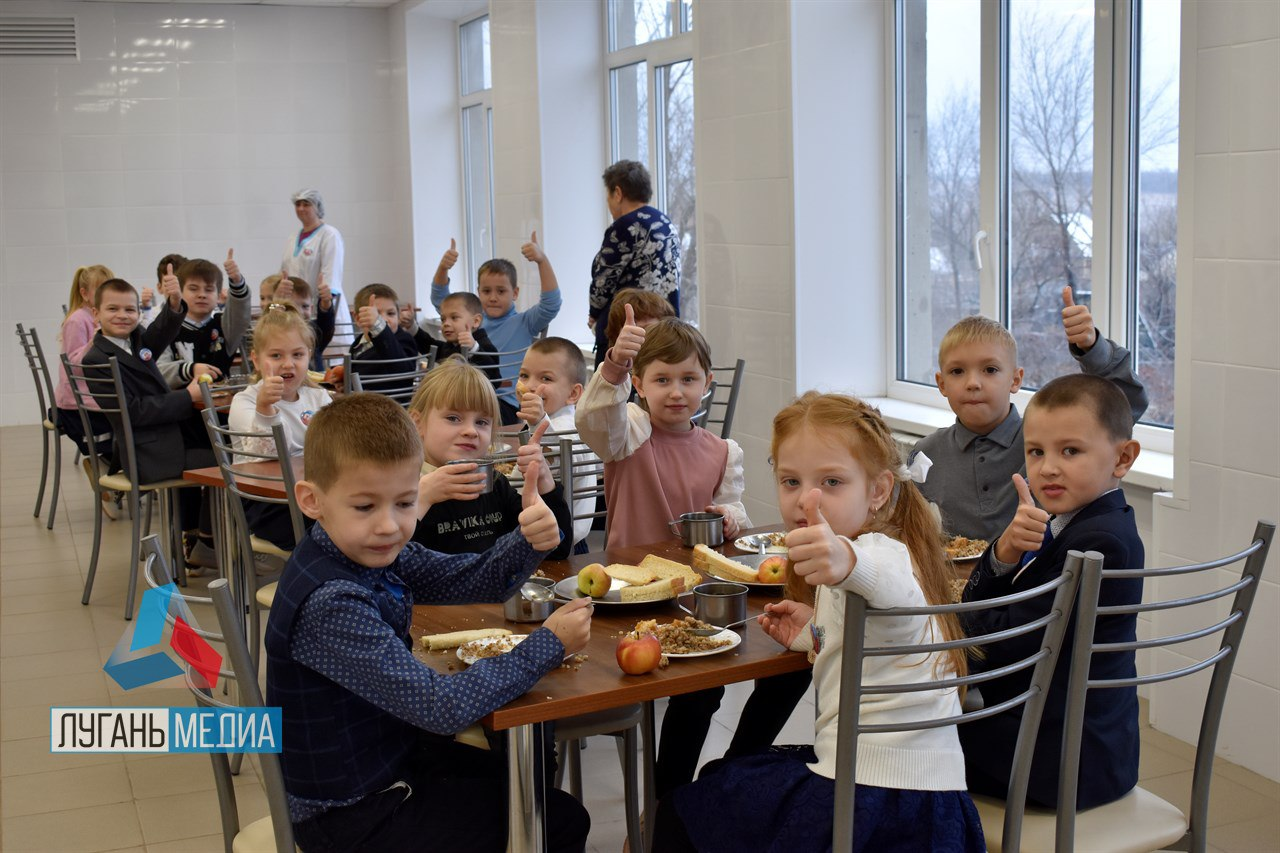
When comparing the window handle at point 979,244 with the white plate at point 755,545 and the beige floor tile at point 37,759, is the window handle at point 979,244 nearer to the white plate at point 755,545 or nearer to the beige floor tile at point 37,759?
the white plate at point 755,545

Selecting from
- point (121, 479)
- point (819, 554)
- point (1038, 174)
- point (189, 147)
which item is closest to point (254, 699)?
point (819, 554)

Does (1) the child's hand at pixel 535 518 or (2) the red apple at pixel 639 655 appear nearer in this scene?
(2) the red apple at pixel 639 655

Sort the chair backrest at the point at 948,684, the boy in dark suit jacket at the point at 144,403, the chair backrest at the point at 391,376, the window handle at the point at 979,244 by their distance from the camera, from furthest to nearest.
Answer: the boy in dark suit jacket at the point at 144,403
the chair backrest at the point at 391,376
the window handle at the point at 979,244
the chair backrest at the point at 948,684

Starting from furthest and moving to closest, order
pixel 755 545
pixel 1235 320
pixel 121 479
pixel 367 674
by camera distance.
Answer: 1. pixel 121 479
2. pixel 1235 320
3. pixel 755 545
4. pixel 367 674

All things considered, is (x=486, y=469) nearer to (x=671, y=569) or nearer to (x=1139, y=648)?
(x=671, y=569)

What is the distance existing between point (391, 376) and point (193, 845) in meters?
1.88

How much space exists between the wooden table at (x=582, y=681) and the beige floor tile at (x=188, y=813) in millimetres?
1186

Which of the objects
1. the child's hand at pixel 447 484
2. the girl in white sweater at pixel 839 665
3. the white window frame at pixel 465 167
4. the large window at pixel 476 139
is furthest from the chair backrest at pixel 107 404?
the white window frame at pixel 465 167

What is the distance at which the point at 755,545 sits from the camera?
8.23ft

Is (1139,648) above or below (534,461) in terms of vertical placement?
below

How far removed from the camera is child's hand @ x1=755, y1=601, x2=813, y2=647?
1929 mm

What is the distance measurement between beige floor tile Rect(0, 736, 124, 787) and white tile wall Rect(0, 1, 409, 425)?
678 centimetres

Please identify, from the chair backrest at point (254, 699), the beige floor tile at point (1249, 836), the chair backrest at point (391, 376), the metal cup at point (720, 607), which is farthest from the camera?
the chair backrest at point (391, 376)

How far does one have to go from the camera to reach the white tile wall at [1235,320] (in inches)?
112
